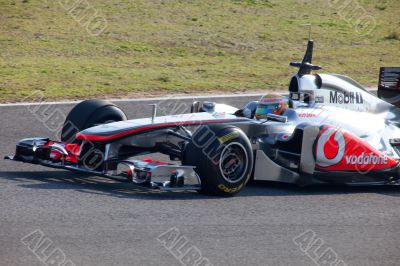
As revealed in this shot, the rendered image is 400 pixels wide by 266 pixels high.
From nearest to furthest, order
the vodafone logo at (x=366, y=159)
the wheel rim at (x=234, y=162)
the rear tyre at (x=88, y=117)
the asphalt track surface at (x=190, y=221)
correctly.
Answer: the asphalt track surface at (x=190, y=221), the wheel rim at (x=234, y=162), the vodafone logo at (x=366, y=159), the rear tyre at (x=88, y=117)

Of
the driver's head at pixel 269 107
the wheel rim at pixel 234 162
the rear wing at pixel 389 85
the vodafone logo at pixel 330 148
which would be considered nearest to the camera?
the wheel rim at pixel 234 162

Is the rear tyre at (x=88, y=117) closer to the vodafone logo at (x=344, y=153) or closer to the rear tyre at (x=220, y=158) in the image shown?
the rear tyre at (x=220, y=158)

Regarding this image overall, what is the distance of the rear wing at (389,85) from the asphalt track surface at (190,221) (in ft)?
4.26

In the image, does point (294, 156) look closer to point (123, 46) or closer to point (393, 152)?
point (393, 152)

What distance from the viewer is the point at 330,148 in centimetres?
908

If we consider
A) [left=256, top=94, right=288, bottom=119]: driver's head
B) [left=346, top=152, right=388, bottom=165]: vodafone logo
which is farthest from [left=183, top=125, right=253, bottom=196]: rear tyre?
[left=346, top=152, right=388, bottom=165]: vodafone logo

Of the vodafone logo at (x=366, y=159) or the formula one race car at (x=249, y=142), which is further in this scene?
the vodafone logo at (x=366, y=159)

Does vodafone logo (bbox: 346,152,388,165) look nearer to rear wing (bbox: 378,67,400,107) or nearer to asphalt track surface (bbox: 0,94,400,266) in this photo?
asphalt track surface (bbox: 0,94,400,266)

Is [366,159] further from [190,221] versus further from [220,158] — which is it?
[190,221]

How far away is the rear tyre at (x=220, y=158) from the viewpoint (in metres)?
8.30

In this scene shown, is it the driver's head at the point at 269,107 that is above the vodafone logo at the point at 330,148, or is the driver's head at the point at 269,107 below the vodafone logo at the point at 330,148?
above

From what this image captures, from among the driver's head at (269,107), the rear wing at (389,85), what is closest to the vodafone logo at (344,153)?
the driver's head at (269,107)

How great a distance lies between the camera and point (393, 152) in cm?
966

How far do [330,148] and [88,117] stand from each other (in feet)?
8.93
